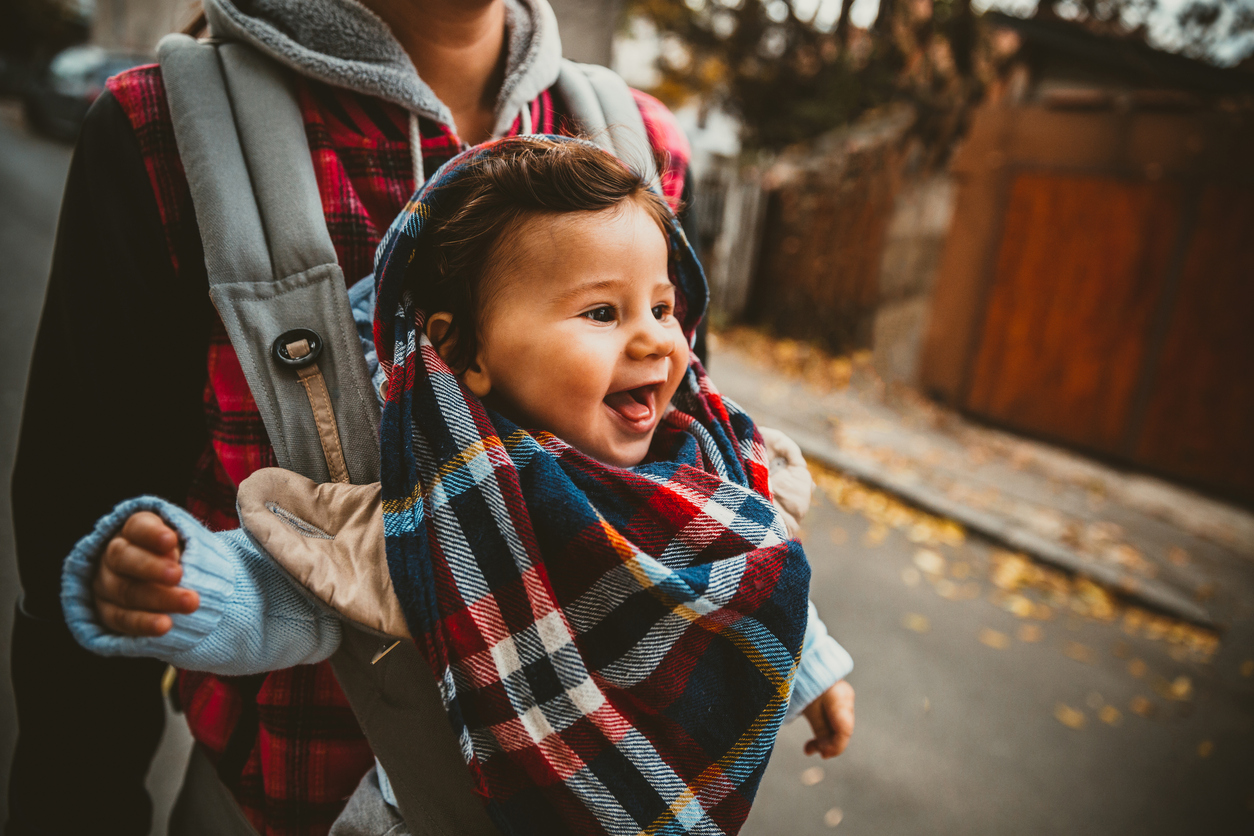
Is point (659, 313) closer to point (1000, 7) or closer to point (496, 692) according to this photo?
point (496, 692)

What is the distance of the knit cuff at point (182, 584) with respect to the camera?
0.77 metres

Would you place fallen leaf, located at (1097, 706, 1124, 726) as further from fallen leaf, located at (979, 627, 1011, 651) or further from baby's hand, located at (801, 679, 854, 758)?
baby's hand, located at (801, 679, 854, 758)

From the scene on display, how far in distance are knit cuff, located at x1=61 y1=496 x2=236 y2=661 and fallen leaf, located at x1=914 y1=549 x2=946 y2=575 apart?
14.8 ft

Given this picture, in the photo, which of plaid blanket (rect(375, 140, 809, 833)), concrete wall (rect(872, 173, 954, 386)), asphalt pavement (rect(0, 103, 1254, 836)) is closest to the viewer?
plaid blanket (rect(375, 140, 809, 833))

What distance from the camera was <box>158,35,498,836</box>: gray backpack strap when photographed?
1012 millimetres

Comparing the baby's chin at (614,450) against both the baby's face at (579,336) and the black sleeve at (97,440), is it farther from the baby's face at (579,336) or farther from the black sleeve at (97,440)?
the black sleeve at (97,440)

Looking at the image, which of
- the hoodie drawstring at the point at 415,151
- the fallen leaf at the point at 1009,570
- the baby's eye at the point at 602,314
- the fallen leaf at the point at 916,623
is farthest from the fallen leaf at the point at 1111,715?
the hoodie drawstring at the point at 415,151

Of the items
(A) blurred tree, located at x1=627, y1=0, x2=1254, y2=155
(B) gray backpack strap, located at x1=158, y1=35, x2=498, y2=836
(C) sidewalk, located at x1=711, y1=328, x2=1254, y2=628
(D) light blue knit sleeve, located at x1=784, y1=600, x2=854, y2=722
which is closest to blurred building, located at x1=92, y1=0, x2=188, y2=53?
(A) blurred tree, located at x1=627, y1=0, x2=1254, y2=155

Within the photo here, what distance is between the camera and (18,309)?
6.25 meters

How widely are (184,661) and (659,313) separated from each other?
0.80 m

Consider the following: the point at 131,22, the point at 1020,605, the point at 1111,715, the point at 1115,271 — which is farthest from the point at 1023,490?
the point at 131,22

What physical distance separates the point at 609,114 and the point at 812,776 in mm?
2711

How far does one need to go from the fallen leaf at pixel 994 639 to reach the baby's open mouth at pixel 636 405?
359 cm

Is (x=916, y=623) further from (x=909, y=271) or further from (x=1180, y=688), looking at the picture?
(x=909, y=271)
